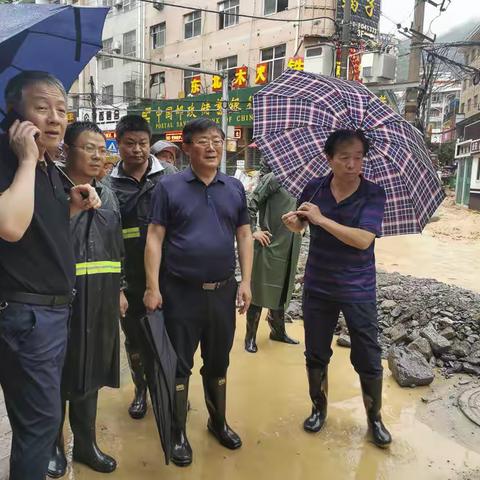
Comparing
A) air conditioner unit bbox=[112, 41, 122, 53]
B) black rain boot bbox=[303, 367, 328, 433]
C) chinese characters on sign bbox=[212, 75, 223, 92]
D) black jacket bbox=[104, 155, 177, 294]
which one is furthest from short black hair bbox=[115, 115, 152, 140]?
air conditioner unit bbox=[112, 41, 122, 53]

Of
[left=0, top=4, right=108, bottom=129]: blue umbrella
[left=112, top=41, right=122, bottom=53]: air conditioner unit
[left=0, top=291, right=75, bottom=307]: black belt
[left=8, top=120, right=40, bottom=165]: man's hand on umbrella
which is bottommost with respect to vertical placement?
[left=0, top=291, right=75, bottom=307]: black belt

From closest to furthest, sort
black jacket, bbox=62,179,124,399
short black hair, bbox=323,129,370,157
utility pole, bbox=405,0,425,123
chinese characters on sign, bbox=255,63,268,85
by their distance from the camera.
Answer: black jacket, bbox=62,179,124,399 < short black hair, bbox=323,129,370,157 < utility pole, bbox=405,0,425,123 < chinese characters on sign, bbox=255,63,268,85

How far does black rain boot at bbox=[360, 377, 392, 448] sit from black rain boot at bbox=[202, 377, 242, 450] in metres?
0.85

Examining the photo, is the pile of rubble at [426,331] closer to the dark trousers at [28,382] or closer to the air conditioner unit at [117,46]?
the dark trousers at [28,382]

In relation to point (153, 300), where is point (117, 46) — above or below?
above

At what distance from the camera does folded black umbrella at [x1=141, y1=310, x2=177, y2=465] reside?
238 cm

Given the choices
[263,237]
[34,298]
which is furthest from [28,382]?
[263,237]

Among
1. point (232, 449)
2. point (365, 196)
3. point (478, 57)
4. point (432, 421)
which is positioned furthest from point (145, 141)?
point (478, 57)

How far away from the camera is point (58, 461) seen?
2.51m

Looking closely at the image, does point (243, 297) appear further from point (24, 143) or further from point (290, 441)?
point (24, 143)

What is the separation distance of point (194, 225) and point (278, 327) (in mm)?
2382

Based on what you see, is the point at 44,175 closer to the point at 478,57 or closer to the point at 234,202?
the point at 234,202

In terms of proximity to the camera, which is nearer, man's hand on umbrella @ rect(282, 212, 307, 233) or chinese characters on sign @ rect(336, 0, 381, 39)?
man's hand on umbrella @ rect(282, 212, 307, 233)

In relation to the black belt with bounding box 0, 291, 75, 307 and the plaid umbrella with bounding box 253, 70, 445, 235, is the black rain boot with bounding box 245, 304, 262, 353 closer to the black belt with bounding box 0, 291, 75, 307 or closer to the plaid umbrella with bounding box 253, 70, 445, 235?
the plaid umbrella with bounding box 253, 70, 445, 235
